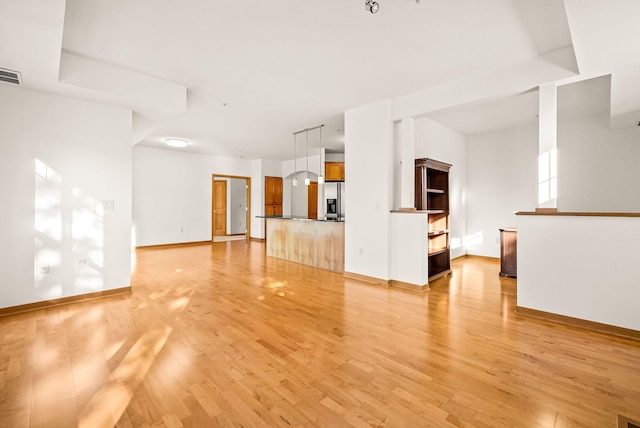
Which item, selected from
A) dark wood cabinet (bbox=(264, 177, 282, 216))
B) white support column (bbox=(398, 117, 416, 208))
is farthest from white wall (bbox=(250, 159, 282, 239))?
Result: white support column (bbox=(398, 117, 416, 208))

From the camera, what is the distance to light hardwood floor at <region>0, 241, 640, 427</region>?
1.69 m

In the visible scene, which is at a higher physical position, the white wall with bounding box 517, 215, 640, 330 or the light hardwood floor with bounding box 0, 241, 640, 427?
the white wall with bounding box 517, 215, 640, 330

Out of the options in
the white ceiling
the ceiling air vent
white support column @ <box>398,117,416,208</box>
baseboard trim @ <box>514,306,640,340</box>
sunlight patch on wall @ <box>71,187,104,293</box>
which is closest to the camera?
the white ceiling

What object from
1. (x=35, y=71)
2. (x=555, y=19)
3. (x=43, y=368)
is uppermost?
(x=555, y=19)

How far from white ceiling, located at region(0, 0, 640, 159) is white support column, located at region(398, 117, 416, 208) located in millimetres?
544

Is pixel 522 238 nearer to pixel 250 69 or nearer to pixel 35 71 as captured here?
pixel 250 69

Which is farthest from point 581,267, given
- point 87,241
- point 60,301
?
point 60,301

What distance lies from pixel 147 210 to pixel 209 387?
24.1 ft

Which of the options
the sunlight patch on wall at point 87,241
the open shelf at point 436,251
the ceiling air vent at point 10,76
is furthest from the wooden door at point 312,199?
the ceiling air vent at point 10,76

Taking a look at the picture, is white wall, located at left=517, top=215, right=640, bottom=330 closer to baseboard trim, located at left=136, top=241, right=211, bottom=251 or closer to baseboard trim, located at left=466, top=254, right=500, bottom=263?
baseboard trim, located at left=466, top=254, right=500, bottom=263

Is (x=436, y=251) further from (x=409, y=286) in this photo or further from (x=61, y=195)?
(x=61, y=195)

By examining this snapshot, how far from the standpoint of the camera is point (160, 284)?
14.7 feet

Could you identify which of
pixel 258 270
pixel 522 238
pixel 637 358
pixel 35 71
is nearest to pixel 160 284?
pixel 258 270

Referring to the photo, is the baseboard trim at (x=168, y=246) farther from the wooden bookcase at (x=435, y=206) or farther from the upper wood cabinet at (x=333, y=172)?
the wooden bookcase at (x=435, y=206)
